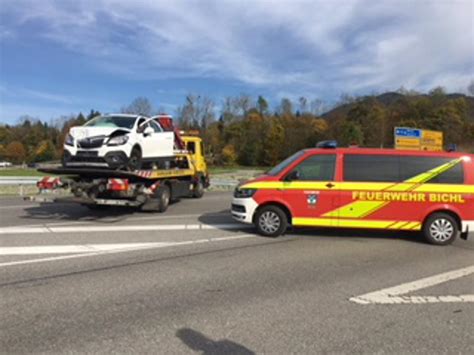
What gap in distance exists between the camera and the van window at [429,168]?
305 inches

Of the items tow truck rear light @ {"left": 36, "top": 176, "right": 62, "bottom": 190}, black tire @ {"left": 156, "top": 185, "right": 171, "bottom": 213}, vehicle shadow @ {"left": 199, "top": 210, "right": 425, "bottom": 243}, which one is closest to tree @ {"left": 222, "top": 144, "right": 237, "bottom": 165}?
black tire @ {"left": 156, "top": 185, "right": 171, "bottom": 213}

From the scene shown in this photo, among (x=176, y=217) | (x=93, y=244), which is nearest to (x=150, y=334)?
(x=93, y=244)

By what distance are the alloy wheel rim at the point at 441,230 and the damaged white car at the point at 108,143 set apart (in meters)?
7.11

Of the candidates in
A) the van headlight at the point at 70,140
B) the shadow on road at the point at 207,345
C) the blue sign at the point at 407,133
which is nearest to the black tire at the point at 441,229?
the shadow on road at the point at 207,345

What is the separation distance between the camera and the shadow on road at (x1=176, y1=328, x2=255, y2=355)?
3.39m

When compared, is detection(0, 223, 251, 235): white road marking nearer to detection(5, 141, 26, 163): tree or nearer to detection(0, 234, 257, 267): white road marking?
detection(0, 234, 257, 267): white road marking

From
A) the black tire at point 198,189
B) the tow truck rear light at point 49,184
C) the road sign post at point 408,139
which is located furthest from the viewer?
the road sign post at point 408,139

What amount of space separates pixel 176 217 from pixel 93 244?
137 inches

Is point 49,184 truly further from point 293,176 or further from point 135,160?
Result: point 293,176

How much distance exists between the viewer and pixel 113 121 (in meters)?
10.2

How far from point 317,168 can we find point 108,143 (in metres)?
5.07

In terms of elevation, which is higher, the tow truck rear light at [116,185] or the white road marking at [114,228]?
the tow truck rear light at [116,185]

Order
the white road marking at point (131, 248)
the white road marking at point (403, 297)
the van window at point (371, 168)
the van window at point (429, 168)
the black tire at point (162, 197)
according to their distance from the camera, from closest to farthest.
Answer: the white road marking at point (403, 297)
the white road marking at point (131, 248)
the van window at point (429, 168)
the van window at point (371, 168)
the black tire at point (162, 197)

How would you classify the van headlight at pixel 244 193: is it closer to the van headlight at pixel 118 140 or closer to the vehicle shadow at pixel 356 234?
the vehicle shadow at pixel 356 234
